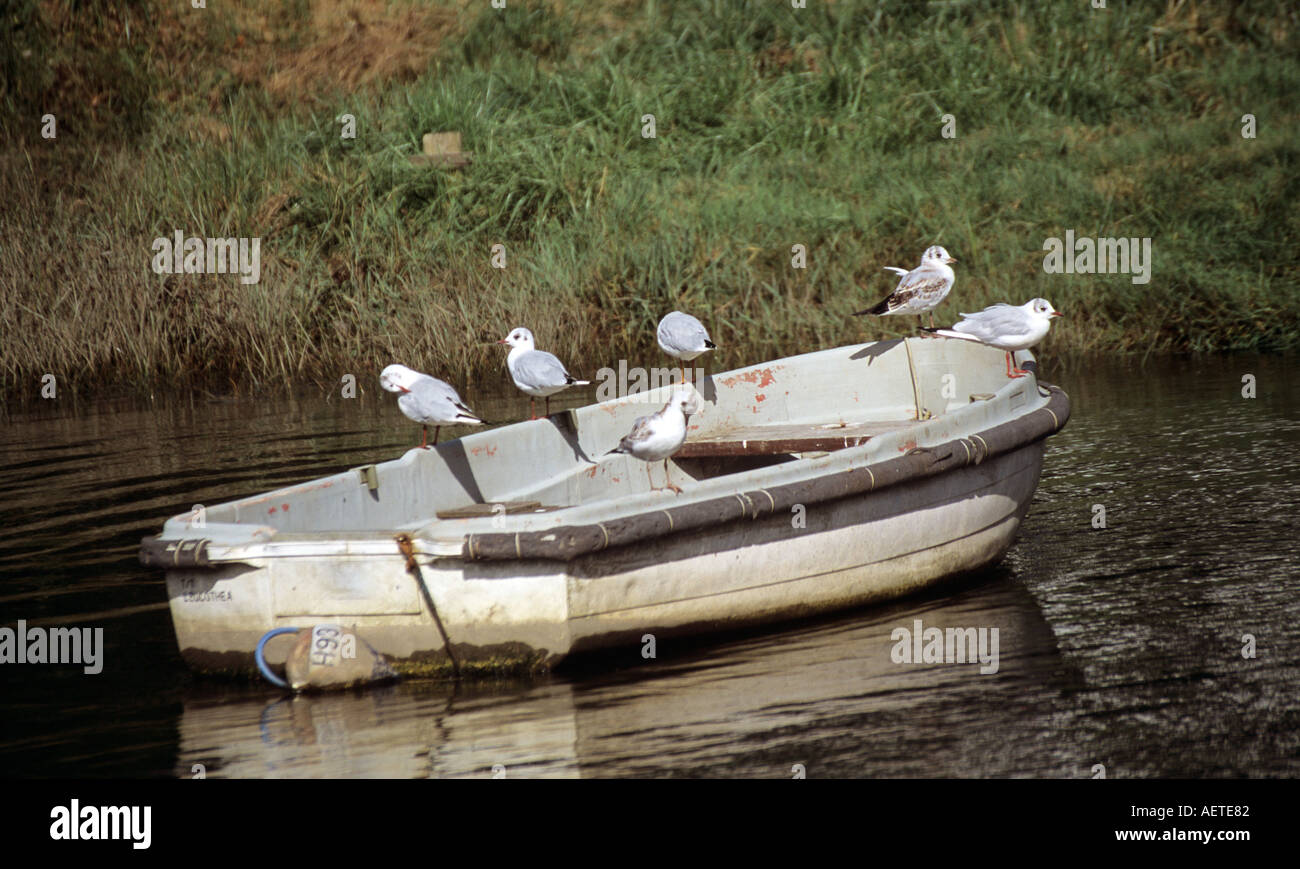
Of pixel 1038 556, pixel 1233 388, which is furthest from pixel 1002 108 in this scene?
pixel 1038 556

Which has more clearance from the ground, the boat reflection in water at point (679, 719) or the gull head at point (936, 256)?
the gull head at point (936, 256)

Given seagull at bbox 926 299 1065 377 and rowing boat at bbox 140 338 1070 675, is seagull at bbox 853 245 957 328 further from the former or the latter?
rowing boat at bbox 140 338 1070 675

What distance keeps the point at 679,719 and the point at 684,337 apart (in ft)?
10.4

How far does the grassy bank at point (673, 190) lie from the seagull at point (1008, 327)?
5.33 meters

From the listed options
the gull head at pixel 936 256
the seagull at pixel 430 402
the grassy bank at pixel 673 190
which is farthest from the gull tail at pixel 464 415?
the grassy bank at pixel 673 190

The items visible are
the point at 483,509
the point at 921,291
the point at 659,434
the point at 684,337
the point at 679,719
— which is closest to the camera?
the point at 679,719

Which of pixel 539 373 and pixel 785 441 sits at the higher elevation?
pixel 539 373

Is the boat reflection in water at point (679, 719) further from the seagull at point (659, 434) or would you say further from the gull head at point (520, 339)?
the gull head at point (520, 339)

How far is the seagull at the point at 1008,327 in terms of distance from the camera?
25.9 ft

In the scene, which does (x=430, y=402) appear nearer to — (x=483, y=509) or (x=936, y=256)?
(x=483, y=509)

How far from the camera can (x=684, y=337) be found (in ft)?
26.5

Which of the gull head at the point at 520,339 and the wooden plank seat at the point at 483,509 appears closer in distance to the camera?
the wooden plank seat at the point at 483,509

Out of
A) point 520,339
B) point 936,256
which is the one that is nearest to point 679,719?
point 520,339

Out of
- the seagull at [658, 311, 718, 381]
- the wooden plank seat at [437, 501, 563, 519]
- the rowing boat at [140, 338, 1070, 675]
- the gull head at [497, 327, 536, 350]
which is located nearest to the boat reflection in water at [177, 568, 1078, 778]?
the rowing boat at [140, 338, 1070, 675]
